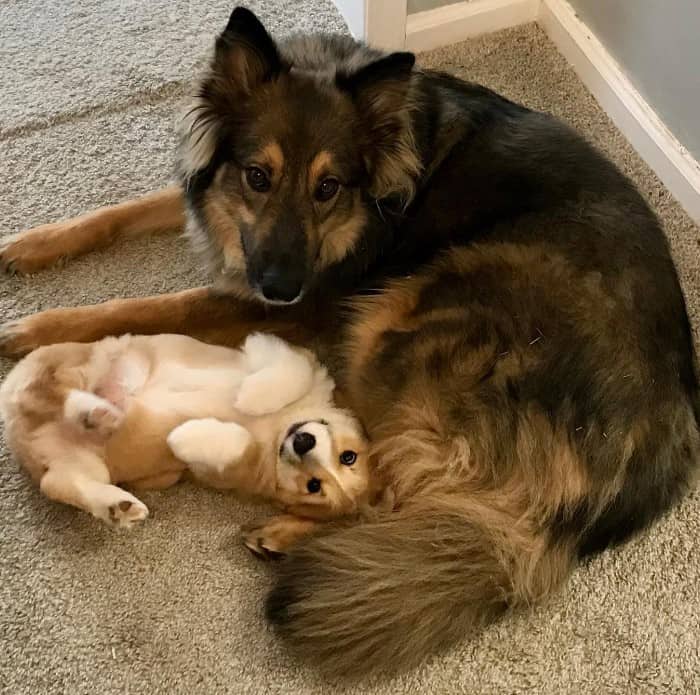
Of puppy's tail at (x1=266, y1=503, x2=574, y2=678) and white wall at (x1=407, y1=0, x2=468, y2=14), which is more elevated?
white wall at (x1=407, y1=0, x2=468, y2=14)

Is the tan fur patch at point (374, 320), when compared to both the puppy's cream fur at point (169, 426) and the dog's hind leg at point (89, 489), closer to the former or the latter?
the puppy's cream fur at point (169, 426)

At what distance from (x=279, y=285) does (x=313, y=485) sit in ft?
1.44

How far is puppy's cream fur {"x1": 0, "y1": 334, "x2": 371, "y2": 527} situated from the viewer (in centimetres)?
173

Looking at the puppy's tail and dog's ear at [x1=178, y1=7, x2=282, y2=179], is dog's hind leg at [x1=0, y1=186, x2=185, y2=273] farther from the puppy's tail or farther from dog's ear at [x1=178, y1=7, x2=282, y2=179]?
the puppy's tail

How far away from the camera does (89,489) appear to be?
1711mm

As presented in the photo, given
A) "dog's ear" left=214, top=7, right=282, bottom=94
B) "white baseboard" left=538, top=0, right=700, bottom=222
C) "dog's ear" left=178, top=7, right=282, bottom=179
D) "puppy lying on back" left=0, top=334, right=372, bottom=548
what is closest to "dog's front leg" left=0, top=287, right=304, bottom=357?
"puppy lying on back" left=0, top=334, right=372, bottom=548

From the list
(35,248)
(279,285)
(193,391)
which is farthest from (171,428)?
(35,248)

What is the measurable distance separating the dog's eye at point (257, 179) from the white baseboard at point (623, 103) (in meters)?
1.30

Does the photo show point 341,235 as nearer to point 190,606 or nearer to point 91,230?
point 91,230

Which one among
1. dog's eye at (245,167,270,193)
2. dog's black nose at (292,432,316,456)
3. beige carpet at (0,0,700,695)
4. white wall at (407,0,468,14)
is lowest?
beige carpet at (0,0,700,695)

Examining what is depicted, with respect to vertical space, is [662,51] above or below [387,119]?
below

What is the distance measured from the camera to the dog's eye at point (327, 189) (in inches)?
71.2

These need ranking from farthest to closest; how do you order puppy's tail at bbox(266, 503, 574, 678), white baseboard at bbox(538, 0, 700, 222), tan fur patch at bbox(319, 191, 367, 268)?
white baseboard at bbox(538, 0, 700, 222), tan fur patch at bbox(319, 191, 367, 268), puppy's tail at bbox(266, 503, 574, 678)

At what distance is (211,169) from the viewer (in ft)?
6.13
